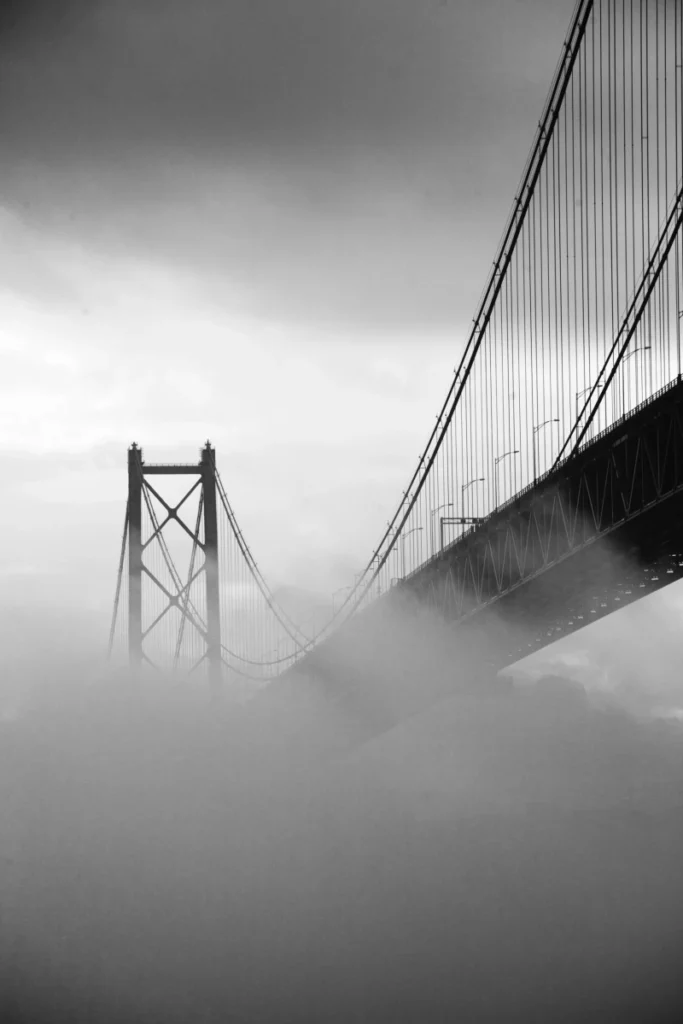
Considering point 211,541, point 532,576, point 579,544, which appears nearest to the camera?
point 579,544

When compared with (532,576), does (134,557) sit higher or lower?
higher

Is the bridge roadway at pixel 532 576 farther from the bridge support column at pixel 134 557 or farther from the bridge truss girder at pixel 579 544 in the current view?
the bridge support column at pixel 134 557

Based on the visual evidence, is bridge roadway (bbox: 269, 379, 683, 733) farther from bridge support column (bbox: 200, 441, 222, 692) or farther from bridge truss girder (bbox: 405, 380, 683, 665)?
bridge support column (bbox: 200, 441, 222, 692)

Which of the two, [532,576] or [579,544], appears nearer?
[579,544]

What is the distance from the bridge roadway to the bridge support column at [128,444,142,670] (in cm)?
418

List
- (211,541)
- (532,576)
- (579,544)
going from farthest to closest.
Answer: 1. (211,541)
2. (532,576)
3. (579,544)

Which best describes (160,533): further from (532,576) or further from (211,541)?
(532,576)

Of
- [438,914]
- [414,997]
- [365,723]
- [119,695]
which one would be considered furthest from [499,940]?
[119,695]

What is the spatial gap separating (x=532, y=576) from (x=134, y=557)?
50.1 feet

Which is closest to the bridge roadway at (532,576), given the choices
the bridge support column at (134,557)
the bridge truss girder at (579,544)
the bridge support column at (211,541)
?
the bridge truss girder at (579,544)

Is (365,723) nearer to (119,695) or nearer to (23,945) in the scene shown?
(119,695)

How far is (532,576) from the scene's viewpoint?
1001 inches

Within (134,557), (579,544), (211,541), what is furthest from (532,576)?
(134,557)

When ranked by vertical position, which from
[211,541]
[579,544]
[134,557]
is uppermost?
[211,541]
